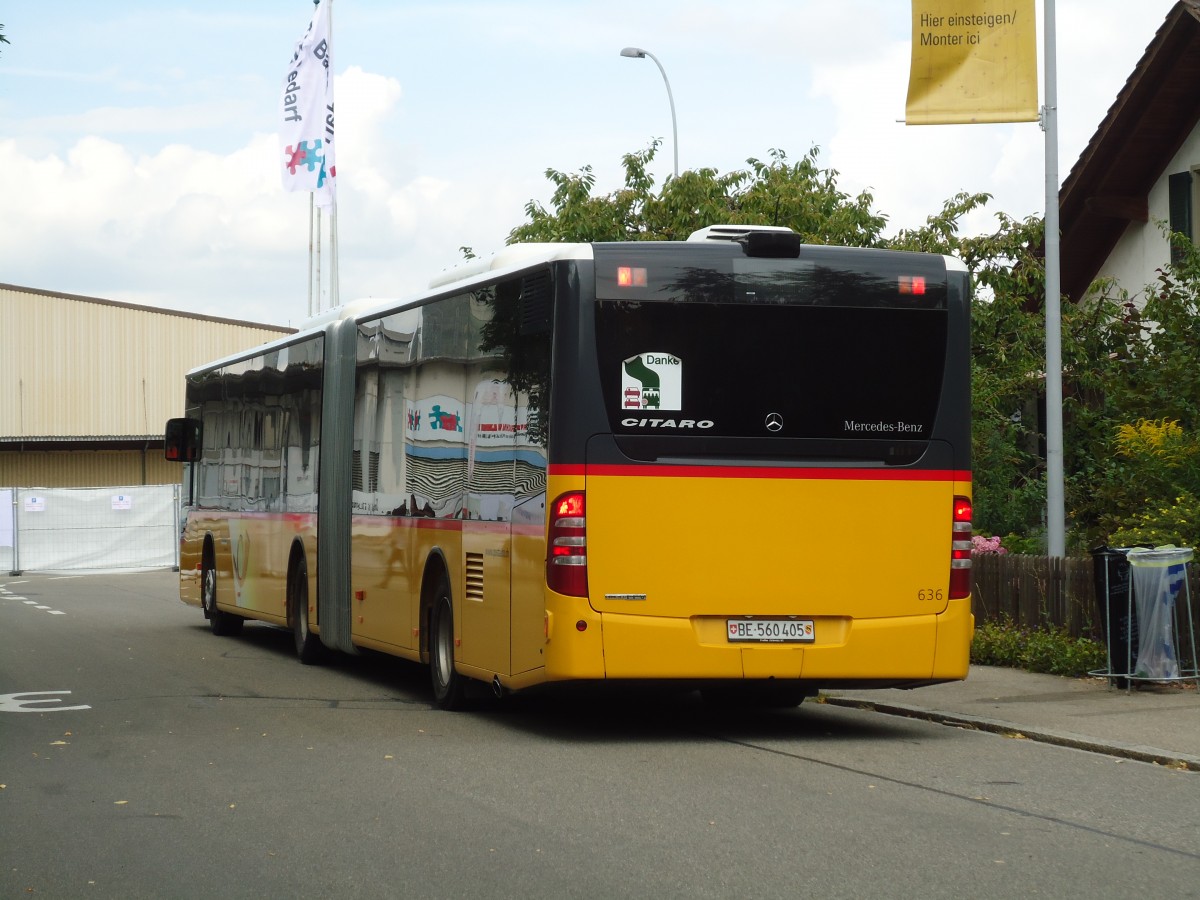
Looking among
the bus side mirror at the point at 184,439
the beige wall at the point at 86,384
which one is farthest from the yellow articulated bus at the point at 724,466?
the beige wall at the point at 86,384

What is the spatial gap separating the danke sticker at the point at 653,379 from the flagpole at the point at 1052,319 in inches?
254

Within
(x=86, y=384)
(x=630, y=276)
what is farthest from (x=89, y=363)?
(x=630, y=276)

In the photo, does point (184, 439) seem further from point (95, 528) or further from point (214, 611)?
point (95, 528)

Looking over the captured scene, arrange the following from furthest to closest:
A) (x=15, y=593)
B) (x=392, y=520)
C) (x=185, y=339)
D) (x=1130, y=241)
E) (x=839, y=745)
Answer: (x=185, y=339)
(x=15, y=593)
(x=1130, y=241)
(x=392, y=520)
(x=839, y=745)

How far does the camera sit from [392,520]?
574 inches

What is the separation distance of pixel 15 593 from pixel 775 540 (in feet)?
85.7

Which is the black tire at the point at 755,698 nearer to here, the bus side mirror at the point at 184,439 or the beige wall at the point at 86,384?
the bus side mirror at the point at 184,439

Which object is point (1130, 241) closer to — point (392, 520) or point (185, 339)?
point (392, 520)

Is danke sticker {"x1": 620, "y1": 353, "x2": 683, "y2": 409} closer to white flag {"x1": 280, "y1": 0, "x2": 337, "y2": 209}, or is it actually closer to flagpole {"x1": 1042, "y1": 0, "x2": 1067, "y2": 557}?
flagpole {"x1": 1042, "y1": 0, "x2": 1067, "y2": 557}

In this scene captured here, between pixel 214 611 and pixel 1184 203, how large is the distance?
1405cm

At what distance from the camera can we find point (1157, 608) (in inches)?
552

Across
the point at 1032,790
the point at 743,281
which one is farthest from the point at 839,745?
the point at 743,281

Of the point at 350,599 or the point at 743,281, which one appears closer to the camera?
the point at 743,281

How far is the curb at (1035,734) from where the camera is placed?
1065 cm
